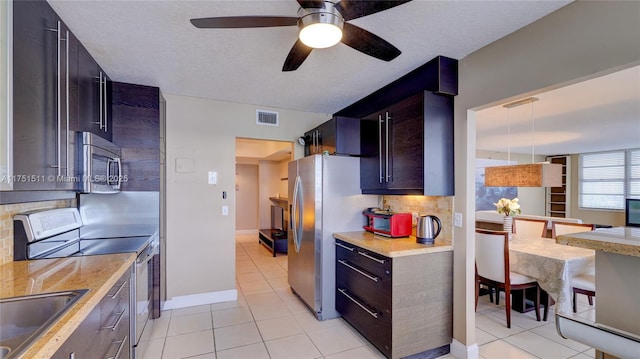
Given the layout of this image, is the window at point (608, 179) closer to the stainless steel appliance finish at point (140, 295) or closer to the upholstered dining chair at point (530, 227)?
the upholstered dining chair at point (530, 227)

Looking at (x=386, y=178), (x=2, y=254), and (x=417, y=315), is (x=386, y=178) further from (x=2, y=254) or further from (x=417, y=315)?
(x=2, y=254)

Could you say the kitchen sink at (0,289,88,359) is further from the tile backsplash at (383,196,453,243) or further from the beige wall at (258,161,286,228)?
the beige wall at (258,161,286,228)

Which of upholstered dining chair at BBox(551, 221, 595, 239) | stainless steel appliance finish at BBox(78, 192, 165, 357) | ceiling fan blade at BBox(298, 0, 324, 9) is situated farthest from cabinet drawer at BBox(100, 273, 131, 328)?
upholstered dining chair at BBox(551, 221, 595, 239)

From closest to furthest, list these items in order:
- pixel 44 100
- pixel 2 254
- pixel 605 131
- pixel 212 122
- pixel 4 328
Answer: pixel 4 328 → pixel 44 100 → pixel 2 254 → pixel 212 122 → pixel 605 131

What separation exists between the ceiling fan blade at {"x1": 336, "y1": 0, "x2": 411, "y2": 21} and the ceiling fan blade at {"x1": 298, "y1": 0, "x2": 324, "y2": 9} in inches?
3.4

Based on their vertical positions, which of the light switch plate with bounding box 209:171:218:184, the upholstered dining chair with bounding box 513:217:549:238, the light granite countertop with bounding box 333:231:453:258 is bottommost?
the upholstered dining chair with bounding box 513:217:549:238

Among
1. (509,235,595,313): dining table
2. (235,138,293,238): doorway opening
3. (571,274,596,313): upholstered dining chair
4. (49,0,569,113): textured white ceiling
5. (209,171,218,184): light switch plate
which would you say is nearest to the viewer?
(49,0,569,113): textured white ceiling

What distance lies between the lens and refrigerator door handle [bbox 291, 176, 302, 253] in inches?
133

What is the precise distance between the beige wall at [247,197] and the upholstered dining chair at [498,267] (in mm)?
6483

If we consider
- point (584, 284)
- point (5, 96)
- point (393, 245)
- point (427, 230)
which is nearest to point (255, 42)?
point (5, 96)

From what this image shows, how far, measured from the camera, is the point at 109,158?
2.45 meters

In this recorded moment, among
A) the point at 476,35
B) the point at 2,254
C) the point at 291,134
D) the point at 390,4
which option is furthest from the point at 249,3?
the point at 291,134

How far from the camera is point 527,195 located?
814cm

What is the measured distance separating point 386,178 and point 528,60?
4.60 feet
